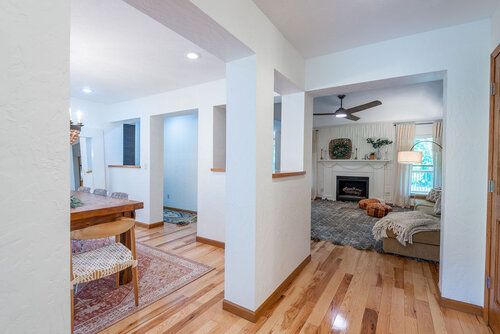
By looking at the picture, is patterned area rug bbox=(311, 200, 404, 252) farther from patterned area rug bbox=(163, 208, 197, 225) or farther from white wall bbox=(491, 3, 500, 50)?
white wall bbox=(491, 3, 500, 50)

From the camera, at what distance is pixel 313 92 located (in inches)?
109

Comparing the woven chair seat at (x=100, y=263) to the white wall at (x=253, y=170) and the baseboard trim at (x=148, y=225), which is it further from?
the baseboard trim at (x=148, y=225)

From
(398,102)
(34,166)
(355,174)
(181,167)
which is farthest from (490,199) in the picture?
(355,174)

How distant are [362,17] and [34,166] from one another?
2319mm

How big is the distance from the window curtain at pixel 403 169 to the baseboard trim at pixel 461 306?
199 inches

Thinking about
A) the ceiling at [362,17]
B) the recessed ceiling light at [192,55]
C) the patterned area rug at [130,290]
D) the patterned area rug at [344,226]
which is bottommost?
the patterned area rug at [130,290]

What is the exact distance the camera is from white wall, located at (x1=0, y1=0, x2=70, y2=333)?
67cm

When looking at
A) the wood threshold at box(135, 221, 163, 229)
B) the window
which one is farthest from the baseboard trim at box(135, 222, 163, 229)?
the window

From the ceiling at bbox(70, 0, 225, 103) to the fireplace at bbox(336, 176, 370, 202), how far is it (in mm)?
5558

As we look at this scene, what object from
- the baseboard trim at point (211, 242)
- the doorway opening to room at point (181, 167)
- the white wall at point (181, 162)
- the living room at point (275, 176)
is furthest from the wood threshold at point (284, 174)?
the white wall at point (181, 162)

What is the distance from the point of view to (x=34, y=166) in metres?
0.72

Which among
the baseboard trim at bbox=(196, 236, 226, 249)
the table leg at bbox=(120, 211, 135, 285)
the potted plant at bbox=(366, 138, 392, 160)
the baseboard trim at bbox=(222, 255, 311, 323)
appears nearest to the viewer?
the baseboard trim at bbox=(222, 255, 311, 323)

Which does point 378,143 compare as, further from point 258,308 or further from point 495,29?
point 258,308

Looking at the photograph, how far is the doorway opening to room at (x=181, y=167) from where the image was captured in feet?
18.2
